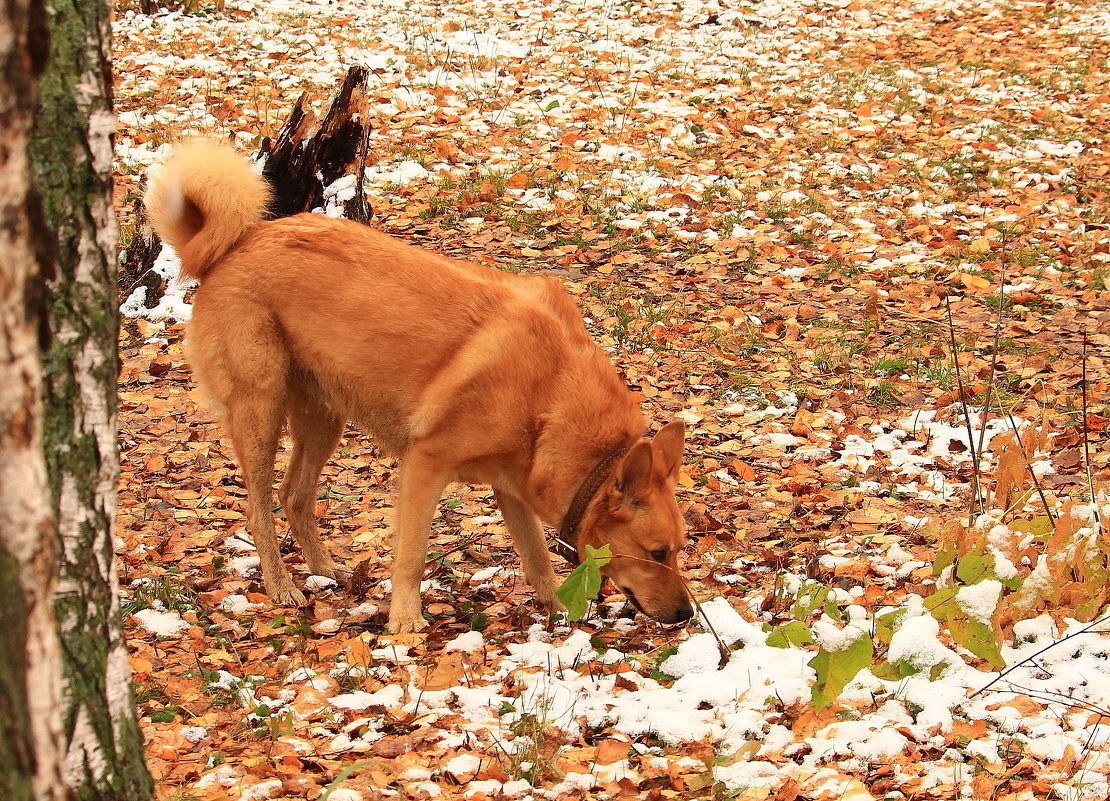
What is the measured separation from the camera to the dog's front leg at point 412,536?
4.93m

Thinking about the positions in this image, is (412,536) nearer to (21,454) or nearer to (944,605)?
(944,605)

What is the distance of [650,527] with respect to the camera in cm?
470

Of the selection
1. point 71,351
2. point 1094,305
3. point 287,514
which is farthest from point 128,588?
point 1094,305

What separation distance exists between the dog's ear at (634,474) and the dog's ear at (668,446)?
9cm

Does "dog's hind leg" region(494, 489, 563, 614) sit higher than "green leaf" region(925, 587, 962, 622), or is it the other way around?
"green leaf" region(925, 587, 962, 622)

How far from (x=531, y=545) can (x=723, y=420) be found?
6.93 feet

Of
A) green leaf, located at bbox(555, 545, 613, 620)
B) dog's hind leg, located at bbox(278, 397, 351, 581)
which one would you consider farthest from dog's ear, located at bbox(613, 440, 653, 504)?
dog's hind leg, located at bbox(278, 397, 351, 581)

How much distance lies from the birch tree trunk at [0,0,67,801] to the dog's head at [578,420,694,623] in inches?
123

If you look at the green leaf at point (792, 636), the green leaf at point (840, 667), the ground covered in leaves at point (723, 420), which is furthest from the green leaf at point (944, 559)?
the green leaf at point (840, 667)

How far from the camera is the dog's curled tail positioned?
5066 millimetres

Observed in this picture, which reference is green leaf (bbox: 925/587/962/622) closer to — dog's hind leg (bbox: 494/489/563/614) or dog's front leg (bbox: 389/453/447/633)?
dog's hind leg (bbox: 494/489/563/614)

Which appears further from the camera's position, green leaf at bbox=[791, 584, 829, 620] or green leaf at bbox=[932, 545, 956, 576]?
green leaf at bbox=[932, 545, 956, 576]

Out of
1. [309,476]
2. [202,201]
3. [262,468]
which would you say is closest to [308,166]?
[202,201]

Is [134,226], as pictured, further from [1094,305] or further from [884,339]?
[1094,305]
